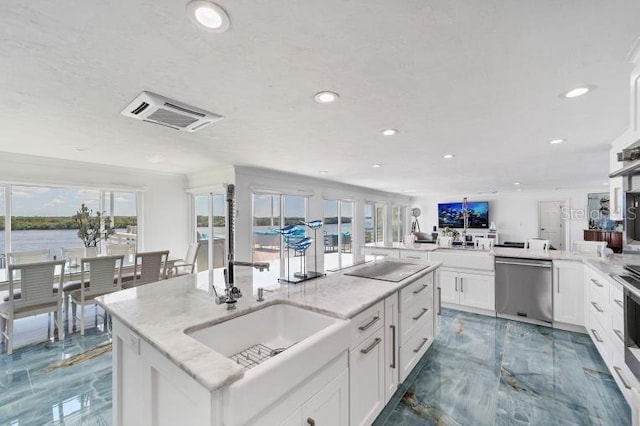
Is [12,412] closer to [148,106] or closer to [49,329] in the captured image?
[49,329]

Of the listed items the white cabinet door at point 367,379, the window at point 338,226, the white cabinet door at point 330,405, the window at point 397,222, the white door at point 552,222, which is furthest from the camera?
the window at point 397,222

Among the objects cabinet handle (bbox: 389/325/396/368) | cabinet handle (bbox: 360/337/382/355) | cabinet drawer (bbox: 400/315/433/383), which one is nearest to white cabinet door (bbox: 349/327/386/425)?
cabinet handle (bbox: 360/337/382/355)

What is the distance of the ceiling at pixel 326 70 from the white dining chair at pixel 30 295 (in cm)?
144

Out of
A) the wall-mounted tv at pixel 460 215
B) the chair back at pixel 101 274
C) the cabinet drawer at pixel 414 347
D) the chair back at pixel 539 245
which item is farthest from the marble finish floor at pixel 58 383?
the wall-mounted tv at pixel 460 215

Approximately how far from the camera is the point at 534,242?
485 centimetres

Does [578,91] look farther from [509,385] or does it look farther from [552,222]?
[552,222]

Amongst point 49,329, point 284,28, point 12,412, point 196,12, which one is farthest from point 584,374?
point 49,329

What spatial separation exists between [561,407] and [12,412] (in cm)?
400

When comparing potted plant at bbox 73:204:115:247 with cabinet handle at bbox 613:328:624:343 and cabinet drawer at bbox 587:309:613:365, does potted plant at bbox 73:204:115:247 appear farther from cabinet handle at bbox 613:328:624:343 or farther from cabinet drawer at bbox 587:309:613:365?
cabinet drawer at bbox 587:309:613:365

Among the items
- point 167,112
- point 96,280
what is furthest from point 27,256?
point 167,112

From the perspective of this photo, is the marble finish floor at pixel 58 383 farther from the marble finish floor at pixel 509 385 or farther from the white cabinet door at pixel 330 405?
the marble finish floor at pixel 509 385

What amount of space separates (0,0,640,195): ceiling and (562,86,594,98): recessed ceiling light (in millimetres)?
54

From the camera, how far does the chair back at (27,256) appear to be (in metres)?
3.64

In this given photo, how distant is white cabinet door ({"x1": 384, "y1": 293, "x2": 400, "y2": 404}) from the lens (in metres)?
1.78
